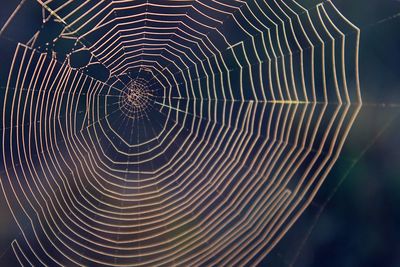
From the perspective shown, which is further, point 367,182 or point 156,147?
point 367,182

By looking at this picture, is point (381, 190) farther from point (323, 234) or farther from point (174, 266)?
point (174, 266)

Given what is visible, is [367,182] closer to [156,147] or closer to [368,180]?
[368,180]

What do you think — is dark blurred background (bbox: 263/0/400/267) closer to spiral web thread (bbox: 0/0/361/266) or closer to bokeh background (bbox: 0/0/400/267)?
bokeh background (bbox: 0/0/400/267)

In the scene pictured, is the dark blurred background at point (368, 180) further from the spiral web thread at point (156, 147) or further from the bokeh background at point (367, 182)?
the spiral web thread at point (156, 147)

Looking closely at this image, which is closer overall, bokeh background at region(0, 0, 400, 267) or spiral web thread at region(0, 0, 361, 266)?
spiral web thread at region(0, 0, 361, 266)

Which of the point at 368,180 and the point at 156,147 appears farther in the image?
the point at 368,180

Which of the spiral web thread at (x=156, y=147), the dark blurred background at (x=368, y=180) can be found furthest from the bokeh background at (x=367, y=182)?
the spiral web thread at (x=156, y=147)

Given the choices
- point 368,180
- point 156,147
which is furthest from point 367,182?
point 156,147

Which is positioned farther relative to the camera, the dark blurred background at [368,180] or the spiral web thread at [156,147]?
the dark blurred background at [368,180]

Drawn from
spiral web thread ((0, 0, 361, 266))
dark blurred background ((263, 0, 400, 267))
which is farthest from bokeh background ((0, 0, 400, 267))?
spiral web thread ((0, 0, 361, 266))
